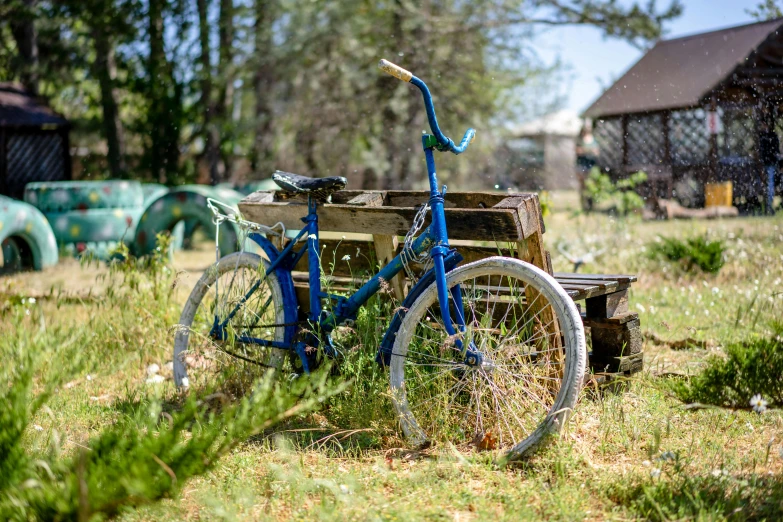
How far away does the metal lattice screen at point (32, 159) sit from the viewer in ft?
44.6

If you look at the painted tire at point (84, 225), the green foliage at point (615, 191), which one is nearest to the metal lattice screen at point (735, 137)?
the green foliage at point (615, 191)

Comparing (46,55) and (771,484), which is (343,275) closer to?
(771,484)

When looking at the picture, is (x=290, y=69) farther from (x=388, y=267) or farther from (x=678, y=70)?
(x=388, y=267)

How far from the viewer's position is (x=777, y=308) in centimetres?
485

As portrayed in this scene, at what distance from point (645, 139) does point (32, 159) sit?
1259cm

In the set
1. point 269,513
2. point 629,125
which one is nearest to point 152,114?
point 629,125

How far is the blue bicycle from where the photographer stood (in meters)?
3.00

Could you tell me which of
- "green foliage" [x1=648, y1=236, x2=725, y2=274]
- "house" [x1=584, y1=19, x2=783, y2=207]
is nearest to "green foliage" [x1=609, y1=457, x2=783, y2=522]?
"green foliage" [x1=648, y1=236, x2=725, y2=274]

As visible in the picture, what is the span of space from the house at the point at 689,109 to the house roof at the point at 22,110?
10636mm

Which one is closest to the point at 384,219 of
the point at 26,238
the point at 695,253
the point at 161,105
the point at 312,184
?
the point at 312,184

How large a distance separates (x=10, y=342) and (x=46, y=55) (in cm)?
1432

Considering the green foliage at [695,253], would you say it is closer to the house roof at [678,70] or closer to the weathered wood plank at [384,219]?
the weathered wood plank at [384,219]

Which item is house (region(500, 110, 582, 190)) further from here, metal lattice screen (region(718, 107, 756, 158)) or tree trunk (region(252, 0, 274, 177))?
tree trunk (region(252, 0, 274, 177))

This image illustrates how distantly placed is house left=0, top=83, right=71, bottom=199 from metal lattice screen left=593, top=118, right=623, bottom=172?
11.2 m
